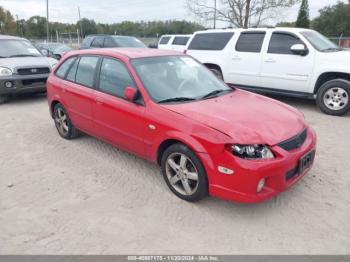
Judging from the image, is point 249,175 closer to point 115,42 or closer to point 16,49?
point 16,49

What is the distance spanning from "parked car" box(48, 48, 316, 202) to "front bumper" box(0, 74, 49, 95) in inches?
156

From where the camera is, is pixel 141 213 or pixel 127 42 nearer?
pixel 141 213

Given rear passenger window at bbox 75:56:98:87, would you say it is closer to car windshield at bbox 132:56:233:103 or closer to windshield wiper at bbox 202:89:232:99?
car windshield at bbox 132:56:233:103

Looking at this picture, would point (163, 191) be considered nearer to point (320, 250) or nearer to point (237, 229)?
point (237, 229)

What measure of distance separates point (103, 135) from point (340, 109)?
5.25 meters

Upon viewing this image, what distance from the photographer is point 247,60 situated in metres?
8.33

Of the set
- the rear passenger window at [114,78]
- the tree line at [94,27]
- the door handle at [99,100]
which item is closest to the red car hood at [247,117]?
the rear passenger window at [114,78]

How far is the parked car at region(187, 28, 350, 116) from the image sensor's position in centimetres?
711

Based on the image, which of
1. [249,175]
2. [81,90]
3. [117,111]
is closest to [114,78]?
[117,111]

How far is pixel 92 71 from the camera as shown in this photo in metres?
4.84

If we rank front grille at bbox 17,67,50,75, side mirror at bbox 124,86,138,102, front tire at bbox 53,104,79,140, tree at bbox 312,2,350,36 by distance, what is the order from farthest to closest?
tree at bbox 312,2,350,36
front grille at bbox 17,67,50,75
front tire at bbox 53,104,79,140
side mirror at bbox 124,86,138,102

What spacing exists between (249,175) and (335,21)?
179 feet

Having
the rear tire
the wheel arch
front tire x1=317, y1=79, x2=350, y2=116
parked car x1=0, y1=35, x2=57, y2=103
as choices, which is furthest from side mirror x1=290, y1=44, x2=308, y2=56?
the rear tire

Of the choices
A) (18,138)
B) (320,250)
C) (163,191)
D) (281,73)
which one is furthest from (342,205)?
(18,138)
